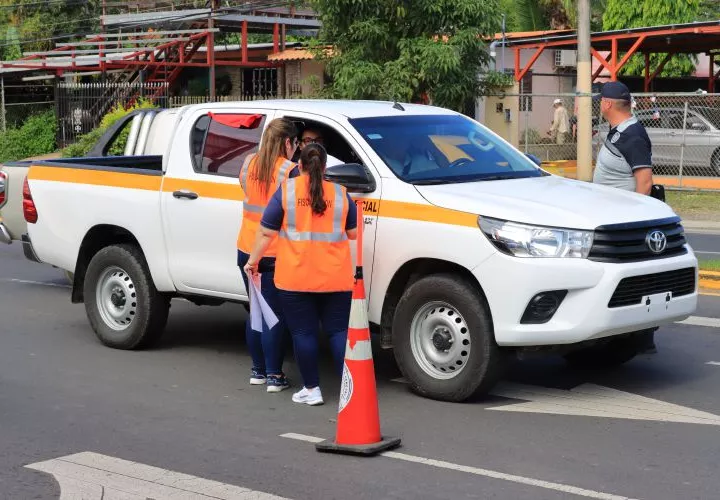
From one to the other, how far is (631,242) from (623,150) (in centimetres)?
155

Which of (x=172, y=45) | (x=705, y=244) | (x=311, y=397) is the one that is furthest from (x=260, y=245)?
(x=172, y=45)

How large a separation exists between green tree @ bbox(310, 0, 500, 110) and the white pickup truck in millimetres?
12286

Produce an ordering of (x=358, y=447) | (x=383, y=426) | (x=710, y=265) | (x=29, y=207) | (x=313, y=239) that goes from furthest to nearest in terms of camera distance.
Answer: (x=710, y=265) < (x=29, y=207) < (x=313, y=239) < (x=383, y=426) < (x=358, y=447)

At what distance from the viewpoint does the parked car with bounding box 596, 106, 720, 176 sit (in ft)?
86.6

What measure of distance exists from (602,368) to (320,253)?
258 centimetres

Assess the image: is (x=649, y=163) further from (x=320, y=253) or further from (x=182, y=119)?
(x=182, y=119)

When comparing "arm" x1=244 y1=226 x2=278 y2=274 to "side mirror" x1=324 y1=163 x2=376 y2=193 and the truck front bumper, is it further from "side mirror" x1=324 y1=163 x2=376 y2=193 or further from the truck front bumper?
the truck front bumper

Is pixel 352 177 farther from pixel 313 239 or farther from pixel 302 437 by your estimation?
pixel 302 437

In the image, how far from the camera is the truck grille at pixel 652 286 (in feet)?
24.0

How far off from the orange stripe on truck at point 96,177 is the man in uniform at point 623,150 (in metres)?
3.37

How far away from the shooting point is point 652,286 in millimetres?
7531

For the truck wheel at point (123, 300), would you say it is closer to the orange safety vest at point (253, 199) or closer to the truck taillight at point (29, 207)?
the truck taillight at point (29, 207)

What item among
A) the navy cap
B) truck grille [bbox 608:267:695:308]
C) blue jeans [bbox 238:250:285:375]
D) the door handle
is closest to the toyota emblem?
truck grille [bbox 608:267:695:308]

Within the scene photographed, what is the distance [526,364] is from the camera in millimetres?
8977
